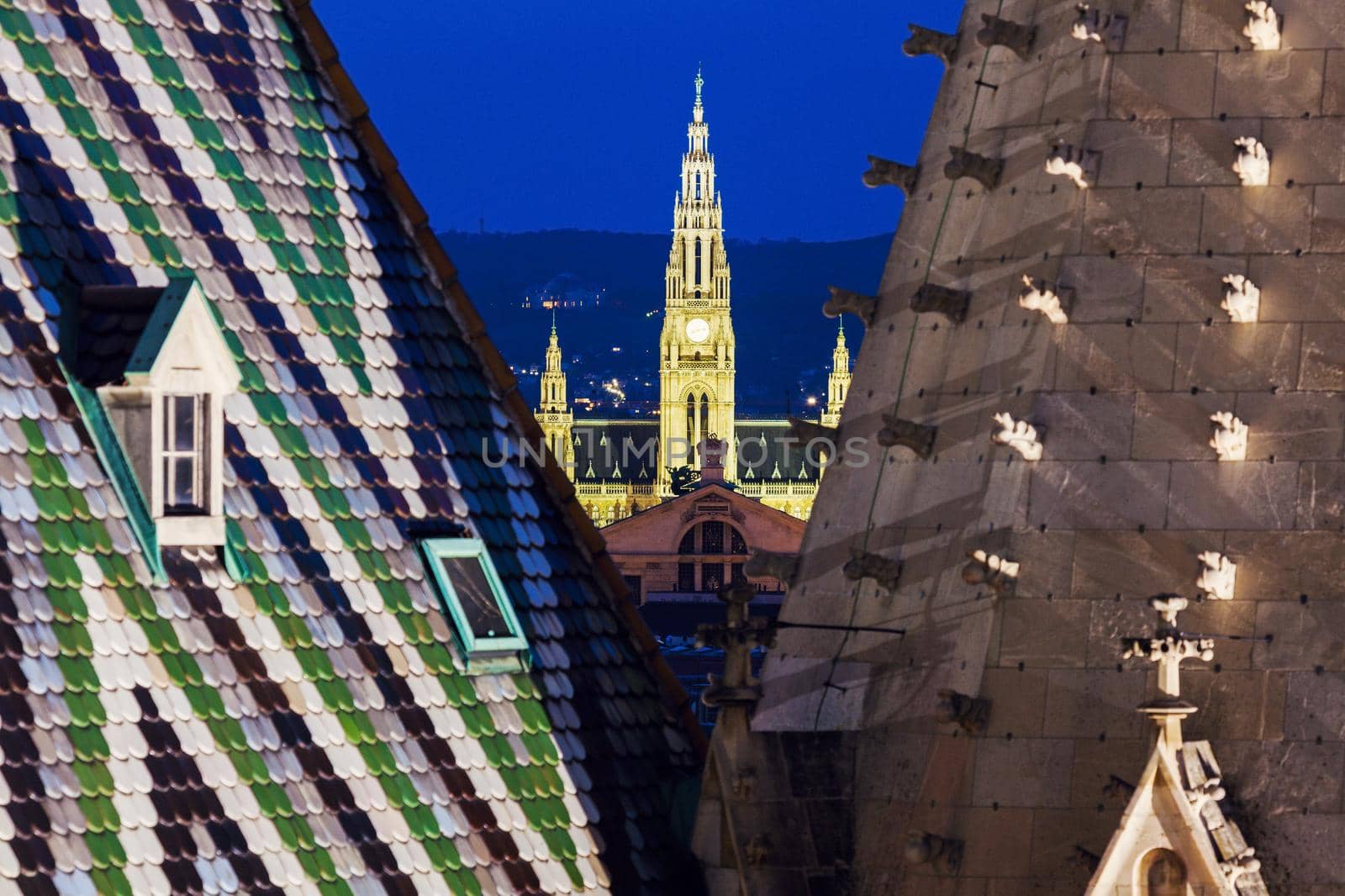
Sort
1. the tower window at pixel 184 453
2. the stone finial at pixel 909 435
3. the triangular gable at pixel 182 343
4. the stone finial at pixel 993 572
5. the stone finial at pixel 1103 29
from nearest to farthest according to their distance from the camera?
the triangular gable at pixel 182 343 → the tower window at pixel 184 453 → the stone finial at pixel 993 572 → the stone finial at pixel 1103 29 → the stone finial at pixel 909 435

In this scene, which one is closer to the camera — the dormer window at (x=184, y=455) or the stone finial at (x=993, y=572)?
the dormer window at (x=184, y=455)

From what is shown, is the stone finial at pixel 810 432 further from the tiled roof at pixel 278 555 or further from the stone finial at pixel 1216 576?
the stone finial at pixel 1216 576

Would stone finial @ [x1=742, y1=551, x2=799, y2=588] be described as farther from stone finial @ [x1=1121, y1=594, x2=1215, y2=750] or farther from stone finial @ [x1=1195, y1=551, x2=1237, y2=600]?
stone finial @ [x1=1121, y1=594, x2=1215, y2=750]

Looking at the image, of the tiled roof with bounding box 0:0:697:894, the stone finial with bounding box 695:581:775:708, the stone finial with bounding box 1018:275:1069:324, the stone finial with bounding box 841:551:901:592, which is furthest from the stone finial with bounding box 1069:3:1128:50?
the tiled roof with bounding box 0:0:697:894

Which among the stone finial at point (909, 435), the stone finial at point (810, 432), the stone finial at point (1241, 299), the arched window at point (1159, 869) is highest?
the stone finial at point (1241, 299)

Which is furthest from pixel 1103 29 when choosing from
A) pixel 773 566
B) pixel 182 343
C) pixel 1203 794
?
pixel 182 343

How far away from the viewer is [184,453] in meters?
Result: 18.1

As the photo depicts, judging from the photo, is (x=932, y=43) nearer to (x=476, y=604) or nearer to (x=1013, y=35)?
(x=1013, y=35)

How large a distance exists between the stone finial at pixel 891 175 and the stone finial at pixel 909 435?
162 cm

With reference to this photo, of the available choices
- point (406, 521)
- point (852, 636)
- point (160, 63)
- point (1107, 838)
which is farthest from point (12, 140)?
point (1107, 838)

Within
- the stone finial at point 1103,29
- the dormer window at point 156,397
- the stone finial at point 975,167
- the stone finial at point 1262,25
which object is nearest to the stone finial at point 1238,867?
the stone finial at point 975,167

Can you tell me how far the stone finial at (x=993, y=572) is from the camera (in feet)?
59.6

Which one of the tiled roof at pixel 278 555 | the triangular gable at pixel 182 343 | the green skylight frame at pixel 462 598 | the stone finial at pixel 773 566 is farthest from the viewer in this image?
the stone finial at pixel 773 566

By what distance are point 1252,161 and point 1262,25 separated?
0.81 meters
